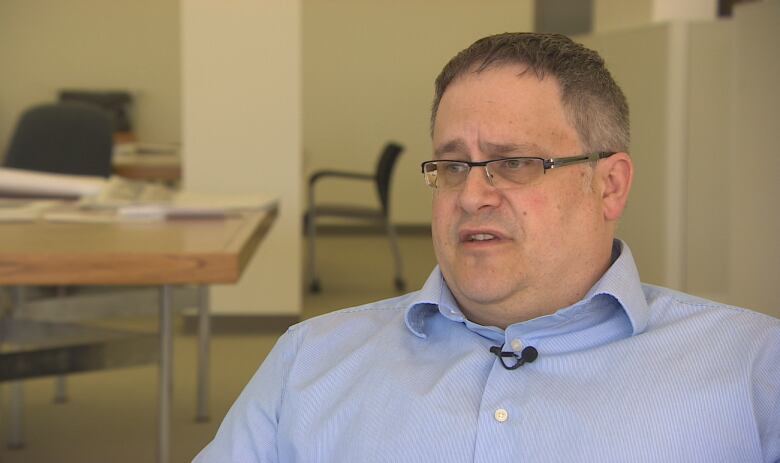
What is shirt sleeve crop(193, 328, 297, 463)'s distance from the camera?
50.6 inches

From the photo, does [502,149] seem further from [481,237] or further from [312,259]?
[312,259]

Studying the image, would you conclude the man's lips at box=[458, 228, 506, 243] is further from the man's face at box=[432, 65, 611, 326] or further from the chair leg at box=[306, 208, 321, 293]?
the chair leg at box=[306, 208, 321, 293]

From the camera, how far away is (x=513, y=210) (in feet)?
4.03

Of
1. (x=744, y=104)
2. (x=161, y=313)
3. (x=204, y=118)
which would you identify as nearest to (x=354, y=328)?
(x=161, y=313)

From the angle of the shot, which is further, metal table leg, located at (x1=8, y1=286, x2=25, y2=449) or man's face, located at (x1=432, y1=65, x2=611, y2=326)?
metal table leg, located at (x1=8, y1=286, x2=25, y2=449)

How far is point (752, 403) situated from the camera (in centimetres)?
112

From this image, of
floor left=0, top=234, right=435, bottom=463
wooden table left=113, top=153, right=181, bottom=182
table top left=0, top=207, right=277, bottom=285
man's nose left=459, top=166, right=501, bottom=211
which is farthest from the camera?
wooden table left=113, top=153, right=181, bottom=182

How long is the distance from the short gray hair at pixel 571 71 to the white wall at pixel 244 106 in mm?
3654

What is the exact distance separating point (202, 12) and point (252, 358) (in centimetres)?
166

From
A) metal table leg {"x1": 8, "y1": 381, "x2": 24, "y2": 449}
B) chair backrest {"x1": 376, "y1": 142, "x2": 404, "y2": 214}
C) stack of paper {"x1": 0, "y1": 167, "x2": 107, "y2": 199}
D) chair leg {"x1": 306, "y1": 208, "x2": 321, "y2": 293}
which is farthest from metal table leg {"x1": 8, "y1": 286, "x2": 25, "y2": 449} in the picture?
chair backrest {"x1": 376, "y1": 142, "x2": 404, "y2": 214}

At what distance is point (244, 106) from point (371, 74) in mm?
5080

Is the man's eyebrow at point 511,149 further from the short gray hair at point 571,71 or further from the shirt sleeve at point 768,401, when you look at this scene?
the shirt sleeve at point 768,401

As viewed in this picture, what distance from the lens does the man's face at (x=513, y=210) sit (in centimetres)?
123

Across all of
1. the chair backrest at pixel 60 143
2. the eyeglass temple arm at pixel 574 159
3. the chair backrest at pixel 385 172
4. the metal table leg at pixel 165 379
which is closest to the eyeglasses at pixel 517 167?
the eyeglass temple arm at pixel 574 159
